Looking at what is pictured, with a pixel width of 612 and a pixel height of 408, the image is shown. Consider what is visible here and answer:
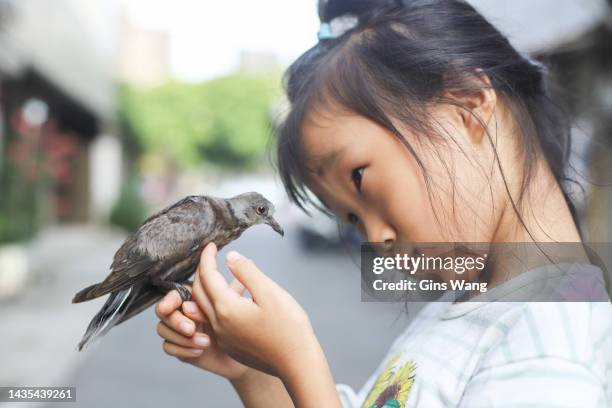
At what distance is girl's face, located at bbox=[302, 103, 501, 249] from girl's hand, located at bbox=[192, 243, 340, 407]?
148 millimetres

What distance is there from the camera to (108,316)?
67cm

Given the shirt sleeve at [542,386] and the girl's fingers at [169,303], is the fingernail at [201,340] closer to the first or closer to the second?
the girl's fingers at [169,303]

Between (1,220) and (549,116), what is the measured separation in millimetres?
4323

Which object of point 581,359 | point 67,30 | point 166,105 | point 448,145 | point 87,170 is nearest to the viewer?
point 581,359

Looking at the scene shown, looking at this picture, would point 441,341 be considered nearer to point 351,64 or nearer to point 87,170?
point 351,64

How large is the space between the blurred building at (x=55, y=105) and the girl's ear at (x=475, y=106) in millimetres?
4073

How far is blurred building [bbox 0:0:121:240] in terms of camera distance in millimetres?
4953

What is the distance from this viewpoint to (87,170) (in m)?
7.10

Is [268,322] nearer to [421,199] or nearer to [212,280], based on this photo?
[212,280]

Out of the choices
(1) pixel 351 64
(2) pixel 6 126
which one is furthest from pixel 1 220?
(1) pixel 351 64

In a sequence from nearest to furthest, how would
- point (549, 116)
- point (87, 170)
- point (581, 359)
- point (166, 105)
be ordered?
point (581, 359) < point (549, 116) < point (87, 170) < point (166, 105)

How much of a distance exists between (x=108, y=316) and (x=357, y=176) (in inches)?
13.3

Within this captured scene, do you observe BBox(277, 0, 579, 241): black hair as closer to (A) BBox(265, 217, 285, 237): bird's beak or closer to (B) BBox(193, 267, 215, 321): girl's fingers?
(A) BBox(265, 217, 285, 237): bird's beak

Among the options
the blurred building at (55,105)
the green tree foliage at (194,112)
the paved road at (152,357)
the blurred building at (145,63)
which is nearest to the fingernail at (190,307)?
the paved road at (152,357)
